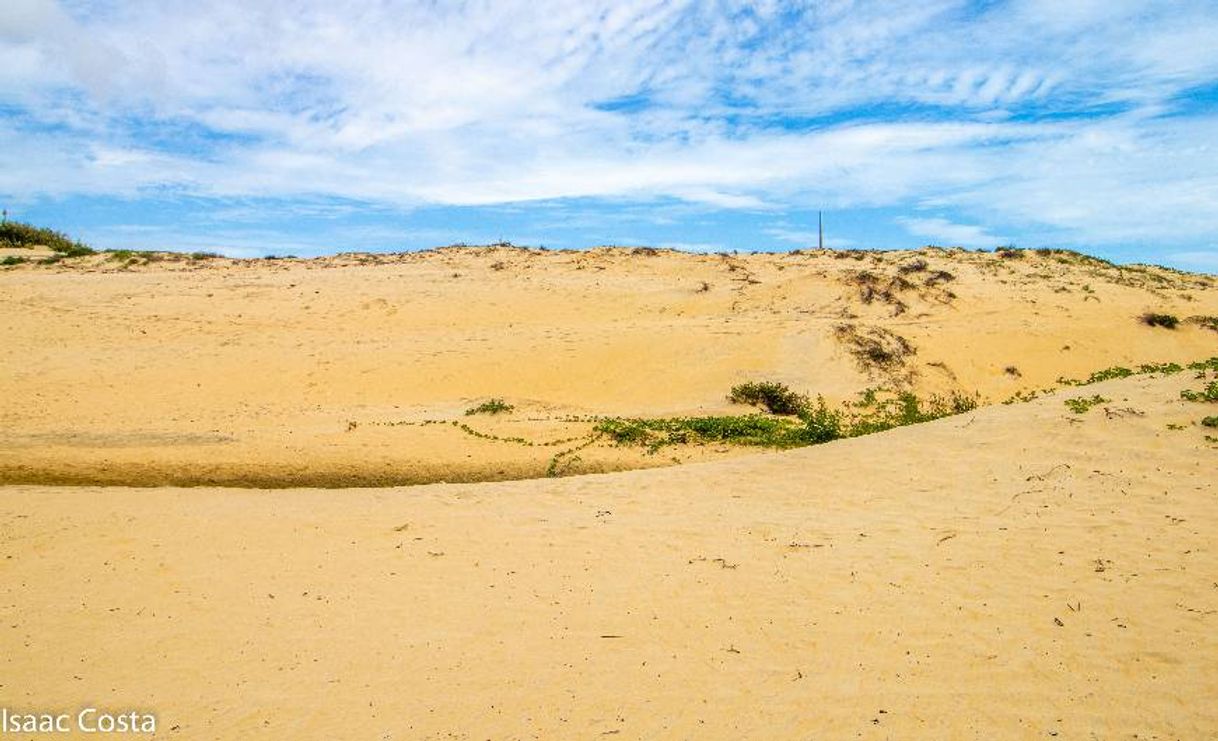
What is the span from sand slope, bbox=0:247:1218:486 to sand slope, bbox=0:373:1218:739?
9.50ft

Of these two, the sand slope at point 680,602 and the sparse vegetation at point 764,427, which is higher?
the sparse vegetation at point 764,427

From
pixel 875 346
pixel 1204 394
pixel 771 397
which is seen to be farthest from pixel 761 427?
pixel 875 346

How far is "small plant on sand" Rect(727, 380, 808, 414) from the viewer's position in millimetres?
14594

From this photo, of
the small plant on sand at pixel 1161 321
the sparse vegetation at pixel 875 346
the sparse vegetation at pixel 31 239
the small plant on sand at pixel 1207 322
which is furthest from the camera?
the sparse vegetation at pixel 31 239

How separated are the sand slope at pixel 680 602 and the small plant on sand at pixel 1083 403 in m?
0.19

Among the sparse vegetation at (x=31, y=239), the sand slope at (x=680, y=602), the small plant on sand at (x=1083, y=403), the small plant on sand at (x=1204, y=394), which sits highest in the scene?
the sparse vegetation at (x=31, y=239)

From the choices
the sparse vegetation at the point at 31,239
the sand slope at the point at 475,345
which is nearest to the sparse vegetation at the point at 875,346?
the sand slope at the point at 475,345

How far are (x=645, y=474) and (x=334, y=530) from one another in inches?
148

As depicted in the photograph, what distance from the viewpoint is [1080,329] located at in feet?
66.1

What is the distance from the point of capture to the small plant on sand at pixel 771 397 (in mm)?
14594

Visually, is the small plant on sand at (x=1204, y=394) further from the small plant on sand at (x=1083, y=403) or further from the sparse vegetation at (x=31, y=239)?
the sparse vegetation at (x=31, y=239)

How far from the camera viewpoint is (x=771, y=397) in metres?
14.8

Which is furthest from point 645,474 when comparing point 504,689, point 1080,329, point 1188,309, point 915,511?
point 1188,309

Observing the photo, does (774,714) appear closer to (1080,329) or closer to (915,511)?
(915,511)
